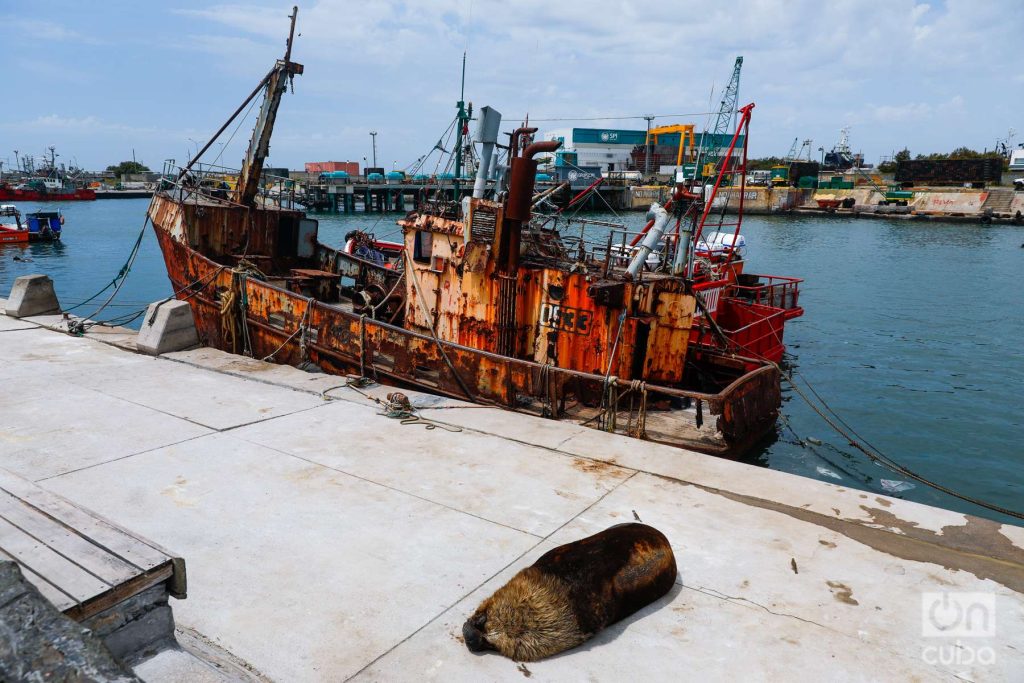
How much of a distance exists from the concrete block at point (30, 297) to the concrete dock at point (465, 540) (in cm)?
660

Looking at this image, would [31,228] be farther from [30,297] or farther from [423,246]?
[423,246]

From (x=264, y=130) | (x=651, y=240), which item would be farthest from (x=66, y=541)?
(x=264, y=130)

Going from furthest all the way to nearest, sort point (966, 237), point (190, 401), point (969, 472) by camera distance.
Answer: point (966, 237) → point (969, 472) → point (190, 401)

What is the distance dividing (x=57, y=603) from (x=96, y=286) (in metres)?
33.6

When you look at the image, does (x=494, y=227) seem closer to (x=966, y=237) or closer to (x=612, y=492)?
(x=612, y=492)

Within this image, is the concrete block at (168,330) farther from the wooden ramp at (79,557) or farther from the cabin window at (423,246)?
the wooden ramp at (79,557)

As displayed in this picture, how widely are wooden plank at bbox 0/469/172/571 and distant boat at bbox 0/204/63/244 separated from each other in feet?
151

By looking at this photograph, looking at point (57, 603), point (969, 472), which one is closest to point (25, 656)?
point (57, 603)

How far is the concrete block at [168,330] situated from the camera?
11672 mm

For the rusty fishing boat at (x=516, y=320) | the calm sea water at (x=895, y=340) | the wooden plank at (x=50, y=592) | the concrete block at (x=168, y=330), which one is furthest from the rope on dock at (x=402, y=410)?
the calm sea water at (x=895, y=340)

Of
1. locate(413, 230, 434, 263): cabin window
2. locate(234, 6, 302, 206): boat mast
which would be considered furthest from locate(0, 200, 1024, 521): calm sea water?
locate(413, 230, 434, 263): cabin window

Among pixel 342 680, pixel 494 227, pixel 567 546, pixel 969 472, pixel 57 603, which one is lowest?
pixel 969 472

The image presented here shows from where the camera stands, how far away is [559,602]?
419 centimetres

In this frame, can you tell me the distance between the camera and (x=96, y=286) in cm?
3111
